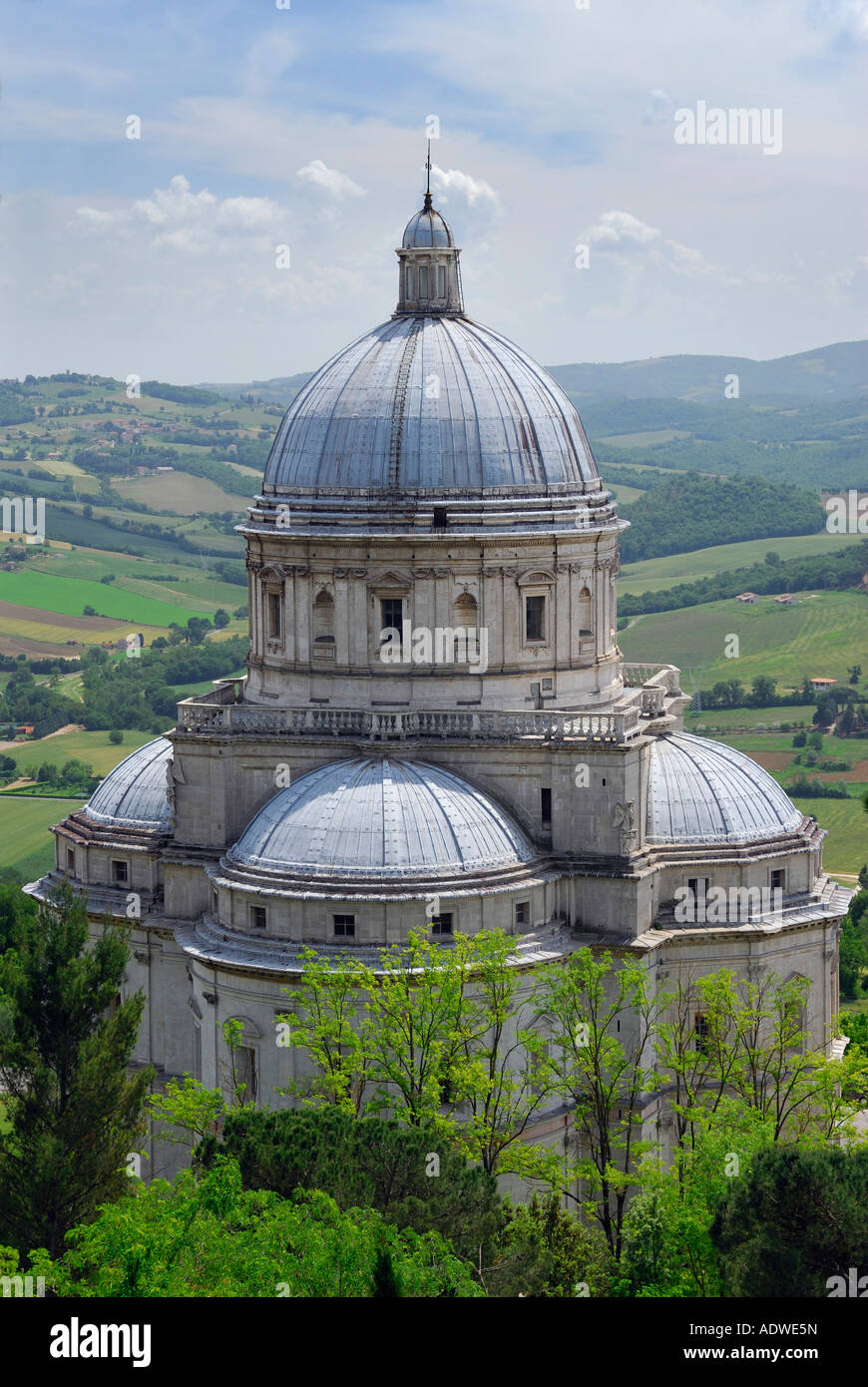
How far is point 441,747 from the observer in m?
62.6

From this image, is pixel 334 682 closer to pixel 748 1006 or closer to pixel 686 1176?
pixel 748 1006

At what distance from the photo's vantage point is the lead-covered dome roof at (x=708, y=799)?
63406mm

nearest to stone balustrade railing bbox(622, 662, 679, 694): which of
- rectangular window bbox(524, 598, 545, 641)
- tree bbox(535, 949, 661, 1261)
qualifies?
rectangular window bbox(524, 598, 545, 641)

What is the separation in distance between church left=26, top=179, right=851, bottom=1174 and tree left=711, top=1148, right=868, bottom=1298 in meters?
13.3

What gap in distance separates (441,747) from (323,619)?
231 inches

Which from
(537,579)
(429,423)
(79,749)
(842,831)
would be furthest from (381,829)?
(79,749)

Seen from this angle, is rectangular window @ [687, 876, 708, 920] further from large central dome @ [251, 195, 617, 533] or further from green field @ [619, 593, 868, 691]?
green field @ [619, 593, 868, 691]

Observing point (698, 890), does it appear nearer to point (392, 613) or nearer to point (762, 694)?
point (392, 613)

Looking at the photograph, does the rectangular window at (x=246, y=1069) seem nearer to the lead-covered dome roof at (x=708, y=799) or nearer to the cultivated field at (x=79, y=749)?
the lead-covered dome roof at (x=708, y=799)

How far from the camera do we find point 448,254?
68500 millimetres

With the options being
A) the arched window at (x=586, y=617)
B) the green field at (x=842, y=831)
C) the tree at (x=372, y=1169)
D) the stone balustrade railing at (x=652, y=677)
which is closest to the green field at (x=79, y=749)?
the green field at (x=842, y=831)
